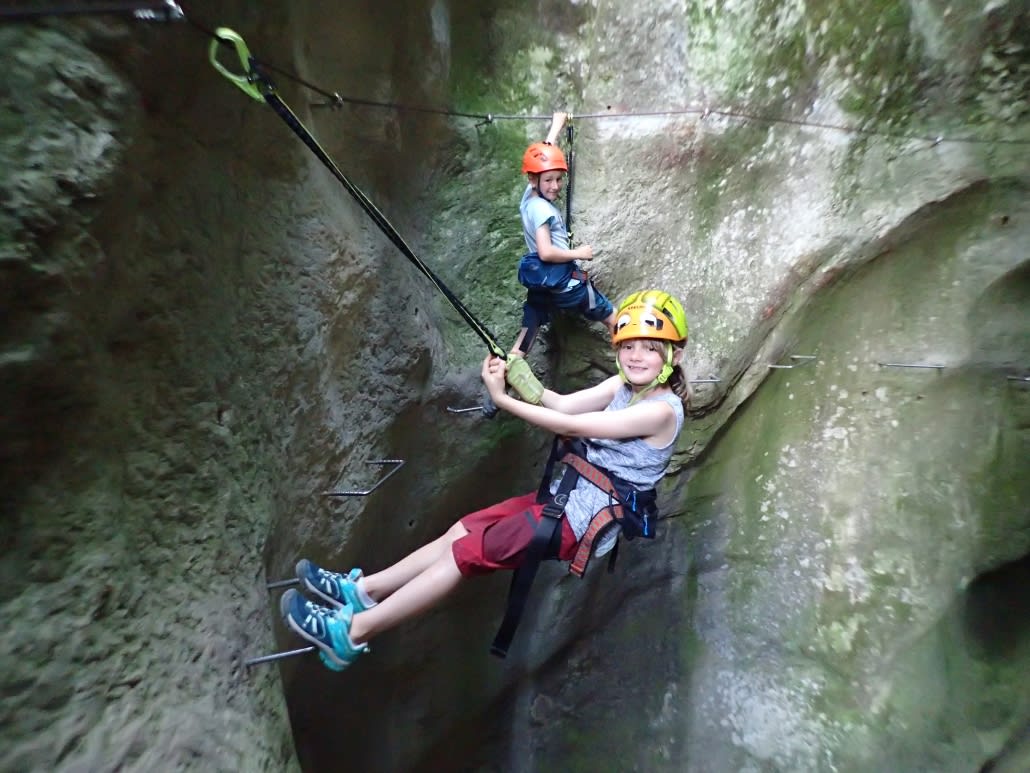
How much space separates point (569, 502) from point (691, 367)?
1.44 meters

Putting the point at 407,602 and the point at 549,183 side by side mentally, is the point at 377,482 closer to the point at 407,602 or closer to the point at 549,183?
the point at 407,602

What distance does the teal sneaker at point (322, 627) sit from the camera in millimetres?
2172

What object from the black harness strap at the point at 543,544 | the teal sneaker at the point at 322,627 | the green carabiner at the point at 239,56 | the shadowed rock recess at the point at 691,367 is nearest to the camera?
the green carabiner at the point at 239,56

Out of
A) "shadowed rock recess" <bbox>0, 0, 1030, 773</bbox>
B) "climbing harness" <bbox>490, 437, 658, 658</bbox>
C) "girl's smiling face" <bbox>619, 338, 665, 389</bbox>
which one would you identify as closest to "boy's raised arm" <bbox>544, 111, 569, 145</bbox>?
"shadowed rock recess" <bbox>0, 0, 1030, 773</bbox>

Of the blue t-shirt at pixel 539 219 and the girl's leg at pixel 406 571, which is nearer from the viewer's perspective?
the girl's leg at pixel 406 571

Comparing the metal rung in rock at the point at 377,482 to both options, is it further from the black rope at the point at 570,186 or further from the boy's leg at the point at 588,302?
the black rope at the point at 570,186

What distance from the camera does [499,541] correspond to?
2426 millimetres

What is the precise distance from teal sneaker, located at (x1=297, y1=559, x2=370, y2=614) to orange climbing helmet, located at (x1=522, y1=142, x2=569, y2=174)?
6.41ft

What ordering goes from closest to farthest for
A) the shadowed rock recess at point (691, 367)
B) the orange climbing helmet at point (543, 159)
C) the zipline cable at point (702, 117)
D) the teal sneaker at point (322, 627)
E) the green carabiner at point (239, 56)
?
1. the green carabiner at point (239, 56)
2. the teal sneaker at point (322, 627)
3. the shadowed rock recess at point (691, 367)
4. the orange climbing helmet at point (543, 159)
5. the zipline cable at point (702, 117)

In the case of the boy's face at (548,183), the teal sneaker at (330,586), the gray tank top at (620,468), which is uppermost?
the boy's face at (548,183)

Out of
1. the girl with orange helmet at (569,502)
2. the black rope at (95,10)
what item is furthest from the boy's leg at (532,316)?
the black rope at (95,10)

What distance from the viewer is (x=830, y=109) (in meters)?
3.36

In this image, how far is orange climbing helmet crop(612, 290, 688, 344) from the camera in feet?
8.24

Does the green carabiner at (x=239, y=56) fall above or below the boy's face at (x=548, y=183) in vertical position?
below
